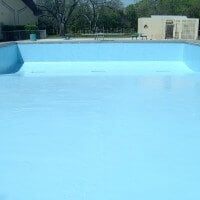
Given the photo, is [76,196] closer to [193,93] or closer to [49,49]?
[193,93]

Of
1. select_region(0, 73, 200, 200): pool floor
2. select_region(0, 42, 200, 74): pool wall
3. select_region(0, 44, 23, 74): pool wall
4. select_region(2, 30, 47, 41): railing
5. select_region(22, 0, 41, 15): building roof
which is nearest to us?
select_region(0, 73, 200, 200): pool floor

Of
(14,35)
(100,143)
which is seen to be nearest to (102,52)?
(14,35)

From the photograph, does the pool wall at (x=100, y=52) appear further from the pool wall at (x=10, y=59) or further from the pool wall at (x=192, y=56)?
the pool wall at (x=192, y=56)

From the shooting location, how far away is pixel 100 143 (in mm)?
4625

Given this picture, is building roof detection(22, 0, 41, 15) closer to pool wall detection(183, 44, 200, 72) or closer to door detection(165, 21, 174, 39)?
door detection(165, 21, 174, 39)

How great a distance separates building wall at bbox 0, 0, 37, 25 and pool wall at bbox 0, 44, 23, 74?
916cm

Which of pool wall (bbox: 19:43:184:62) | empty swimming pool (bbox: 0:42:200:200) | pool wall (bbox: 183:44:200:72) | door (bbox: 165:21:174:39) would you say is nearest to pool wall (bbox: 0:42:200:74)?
pool wall (bbox: 19:43:184:62)

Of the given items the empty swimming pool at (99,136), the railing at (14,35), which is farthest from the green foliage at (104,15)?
the empty swimming pool at (99,136)

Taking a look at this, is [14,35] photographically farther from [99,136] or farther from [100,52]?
[99,136]

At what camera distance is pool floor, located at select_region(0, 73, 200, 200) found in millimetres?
3492

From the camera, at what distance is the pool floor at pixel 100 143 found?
349 centimetres

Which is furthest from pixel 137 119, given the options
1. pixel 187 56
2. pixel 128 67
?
pixel 187 56

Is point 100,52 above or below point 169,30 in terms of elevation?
below

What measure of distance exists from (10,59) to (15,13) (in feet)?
42.1
